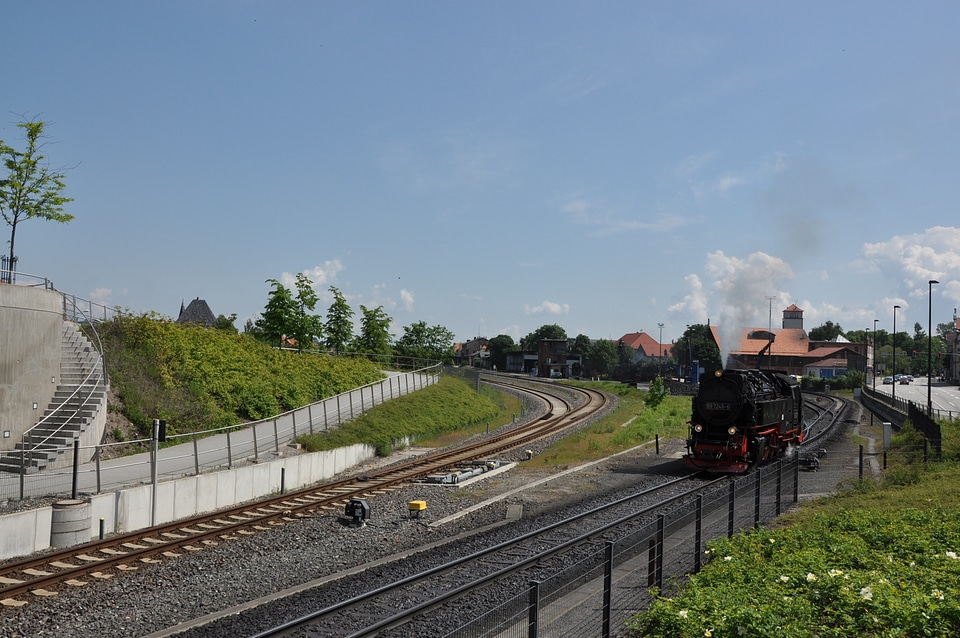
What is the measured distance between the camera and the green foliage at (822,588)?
612 cm

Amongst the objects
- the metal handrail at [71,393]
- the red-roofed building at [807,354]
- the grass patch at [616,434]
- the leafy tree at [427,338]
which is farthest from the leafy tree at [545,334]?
the metal handrail at [71,393]

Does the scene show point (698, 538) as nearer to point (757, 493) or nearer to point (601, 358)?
point (757, 493)

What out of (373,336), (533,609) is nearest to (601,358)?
(373,336)

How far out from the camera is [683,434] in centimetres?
3522

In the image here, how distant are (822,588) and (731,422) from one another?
1546cm

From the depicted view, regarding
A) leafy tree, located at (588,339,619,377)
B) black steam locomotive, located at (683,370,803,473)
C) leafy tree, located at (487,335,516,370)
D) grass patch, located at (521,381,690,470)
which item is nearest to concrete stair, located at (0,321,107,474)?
grass patch, located at (521,381,690,470)

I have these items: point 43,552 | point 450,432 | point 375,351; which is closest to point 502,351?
point 375,351

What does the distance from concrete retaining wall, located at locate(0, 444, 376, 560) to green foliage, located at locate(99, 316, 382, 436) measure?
4883 millimetres

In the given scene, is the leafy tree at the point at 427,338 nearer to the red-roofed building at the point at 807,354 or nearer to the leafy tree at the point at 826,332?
the red-roofed building at the point at 807,354

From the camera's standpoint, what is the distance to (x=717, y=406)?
22.5m

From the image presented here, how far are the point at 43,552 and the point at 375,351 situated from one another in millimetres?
39946

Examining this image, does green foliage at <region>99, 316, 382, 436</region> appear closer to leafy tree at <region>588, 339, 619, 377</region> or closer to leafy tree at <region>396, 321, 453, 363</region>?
leafy tree at <region>396, 321, 453, 363</region>

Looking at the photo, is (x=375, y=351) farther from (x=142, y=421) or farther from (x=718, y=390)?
(x=718, y=390)

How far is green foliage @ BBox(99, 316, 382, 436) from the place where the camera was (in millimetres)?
25547
